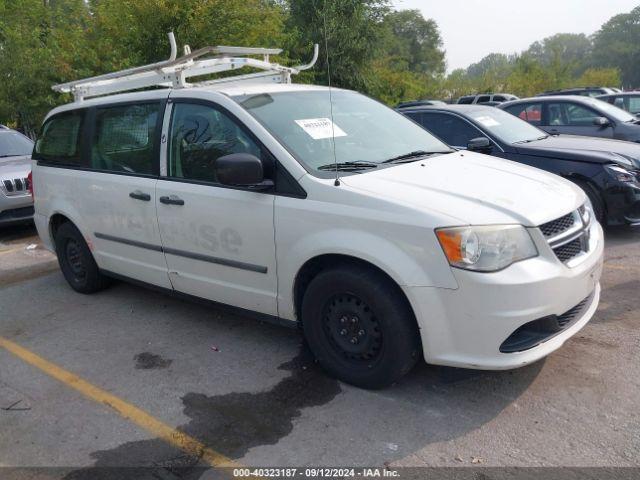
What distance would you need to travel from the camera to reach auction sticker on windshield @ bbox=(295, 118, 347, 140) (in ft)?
12.5

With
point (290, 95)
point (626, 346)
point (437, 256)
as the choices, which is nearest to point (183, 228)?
point (290, 95)

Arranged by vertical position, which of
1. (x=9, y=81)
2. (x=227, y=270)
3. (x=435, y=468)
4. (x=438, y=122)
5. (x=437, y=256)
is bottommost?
(x=435, y=468)

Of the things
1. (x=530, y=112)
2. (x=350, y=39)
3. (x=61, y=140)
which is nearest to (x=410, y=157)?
(x=61, y=140)

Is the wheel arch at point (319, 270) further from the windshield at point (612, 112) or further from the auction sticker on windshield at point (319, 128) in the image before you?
the windshield at point (612, 112)

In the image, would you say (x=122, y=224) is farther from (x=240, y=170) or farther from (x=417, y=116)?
(x=417, y=116)

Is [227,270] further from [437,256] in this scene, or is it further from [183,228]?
[437,256]

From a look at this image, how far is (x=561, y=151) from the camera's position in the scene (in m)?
6.64

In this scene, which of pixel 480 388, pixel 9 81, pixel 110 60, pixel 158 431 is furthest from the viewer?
pixel 9 81

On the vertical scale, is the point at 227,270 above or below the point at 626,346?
above

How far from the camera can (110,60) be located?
13.4 meters

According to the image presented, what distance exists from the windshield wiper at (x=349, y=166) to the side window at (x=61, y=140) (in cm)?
263

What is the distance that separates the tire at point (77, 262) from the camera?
525 centimetres

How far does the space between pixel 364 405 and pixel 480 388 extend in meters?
0.70

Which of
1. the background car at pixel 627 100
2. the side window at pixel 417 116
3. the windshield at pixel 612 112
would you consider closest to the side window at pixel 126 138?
the side window at pixel 417 116
